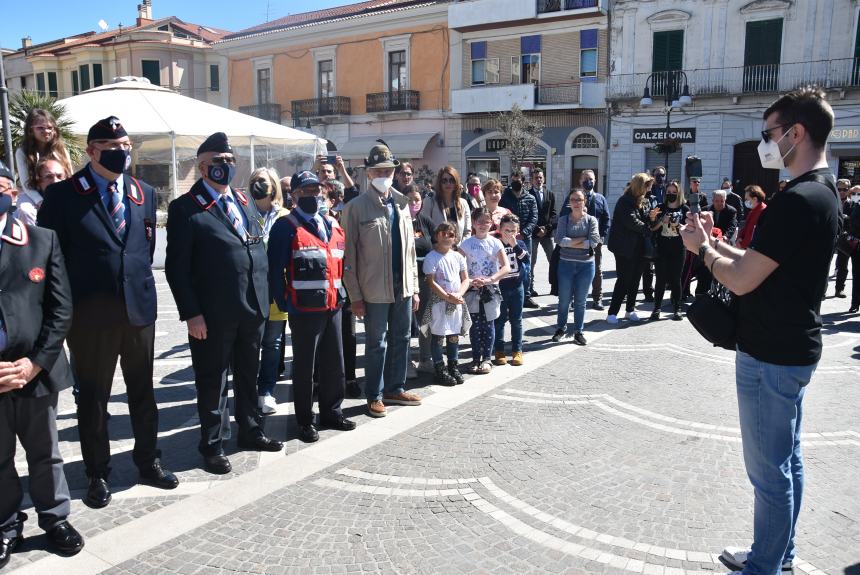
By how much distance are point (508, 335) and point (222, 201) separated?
15.8ft

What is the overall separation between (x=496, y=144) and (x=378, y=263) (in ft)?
82.1

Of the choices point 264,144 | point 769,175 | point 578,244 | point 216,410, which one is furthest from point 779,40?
point 216,410

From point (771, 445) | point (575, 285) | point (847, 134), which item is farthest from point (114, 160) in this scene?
point (847, 134)

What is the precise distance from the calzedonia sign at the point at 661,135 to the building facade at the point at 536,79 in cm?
166

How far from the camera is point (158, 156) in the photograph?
13.6 meters

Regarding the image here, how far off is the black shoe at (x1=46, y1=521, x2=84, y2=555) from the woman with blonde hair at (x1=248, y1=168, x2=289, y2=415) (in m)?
2.02

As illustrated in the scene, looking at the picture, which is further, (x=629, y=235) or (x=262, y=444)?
(x=629, y=235)

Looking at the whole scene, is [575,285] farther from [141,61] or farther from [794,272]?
[141,61]

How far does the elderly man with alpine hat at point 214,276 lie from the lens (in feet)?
13.9

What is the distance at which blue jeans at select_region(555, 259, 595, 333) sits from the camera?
798 centimetres

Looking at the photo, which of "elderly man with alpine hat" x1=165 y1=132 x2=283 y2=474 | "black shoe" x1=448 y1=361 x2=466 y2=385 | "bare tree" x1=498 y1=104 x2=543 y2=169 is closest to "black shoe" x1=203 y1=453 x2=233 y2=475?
"elderly man with alpine hat" x1=165 y1=132 x2=283 y2=474

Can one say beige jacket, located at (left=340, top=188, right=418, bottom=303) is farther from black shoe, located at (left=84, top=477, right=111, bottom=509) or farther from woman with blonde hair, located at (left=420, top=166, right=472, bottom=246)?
black shoe, located at (left=84, top=477, right=111, bottom=509)

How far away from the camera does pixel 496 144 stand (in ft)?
96.7

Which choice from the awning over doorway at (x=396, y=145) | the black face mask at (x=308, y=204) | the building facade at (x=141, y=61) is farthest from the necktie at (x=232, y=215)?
the building facade at (x=141, y=61)
